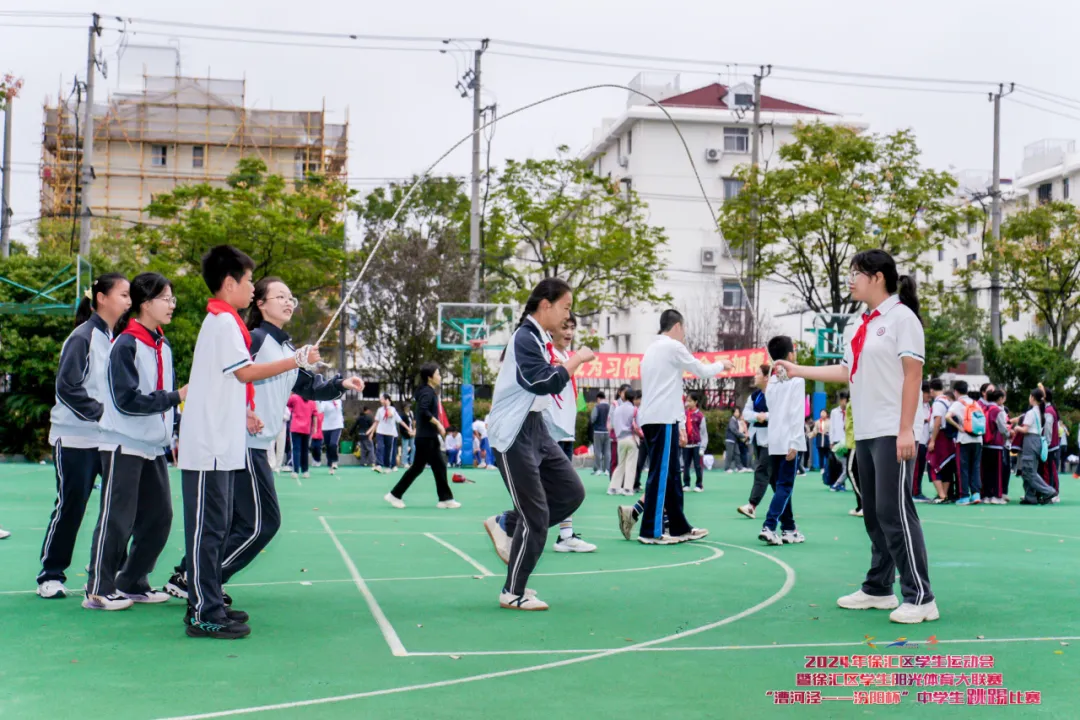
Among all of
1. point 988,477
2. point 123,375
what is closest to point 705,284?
point 988,477

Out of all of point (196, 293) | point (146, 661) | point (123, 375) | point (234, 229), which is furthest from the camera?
point (234, 229)

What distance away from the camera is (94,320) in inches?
298

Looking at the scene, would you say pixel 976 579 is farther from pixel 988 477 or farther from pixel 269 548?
pixel 988 477

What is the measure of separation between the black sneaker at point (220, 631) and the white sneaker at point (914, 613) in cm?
348

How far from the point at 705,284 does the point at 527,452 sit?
49584 millimetres

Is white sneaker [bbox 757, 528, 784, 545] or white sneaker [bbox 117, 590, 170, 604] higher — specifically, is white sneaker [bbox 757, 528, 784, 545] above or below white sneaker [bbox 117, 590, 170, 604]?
below

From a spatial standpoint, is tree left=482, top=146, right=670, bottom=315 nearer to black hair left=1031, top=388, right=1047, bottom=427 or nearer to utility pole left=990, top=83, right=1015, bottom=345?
utility pole left=990, top=83, right=1015, bottom=345

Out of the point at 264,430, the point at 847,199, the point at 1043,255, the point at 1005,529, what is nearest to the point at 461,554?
the point at 264,430

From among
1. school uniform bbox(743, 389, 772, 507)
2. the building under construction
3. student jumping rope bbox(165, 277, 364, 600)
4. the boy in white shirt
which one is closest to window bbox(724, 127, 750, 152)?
the building under construction

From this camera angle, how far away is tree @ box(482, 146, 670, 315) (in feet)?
123

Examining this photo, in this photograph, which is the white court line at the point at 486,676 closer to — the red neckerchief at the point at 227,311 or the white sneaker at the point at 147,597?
the red neckerchief at the point at 227,311

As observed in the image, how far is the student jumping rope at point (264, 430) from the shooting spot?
673 cm

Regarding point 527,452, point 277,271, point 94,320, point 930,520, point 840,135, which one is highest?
point 840,135

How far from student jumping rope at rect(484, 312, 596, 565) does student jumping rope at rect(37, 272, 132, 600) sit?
2.57m
